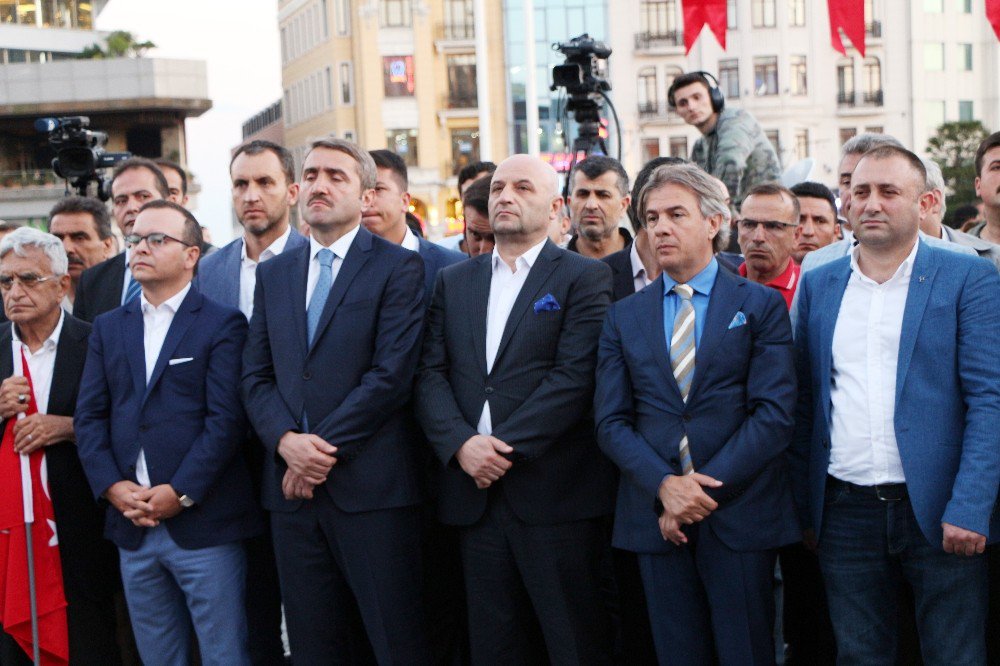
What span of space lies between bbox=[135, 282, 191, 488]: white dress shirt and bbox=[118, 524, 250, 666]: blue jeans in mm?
661

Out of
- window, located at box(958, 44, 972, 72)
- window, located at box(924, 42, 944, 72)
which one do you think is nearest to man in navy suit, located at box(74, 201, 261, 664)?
window, located at box(924, 42, 944, 72)

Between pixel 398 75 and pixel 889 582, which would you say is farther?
pixel 398 75

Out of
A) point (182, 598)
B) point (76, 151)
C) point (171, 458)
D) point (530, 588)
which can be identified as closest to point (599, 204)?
point (530, 588)

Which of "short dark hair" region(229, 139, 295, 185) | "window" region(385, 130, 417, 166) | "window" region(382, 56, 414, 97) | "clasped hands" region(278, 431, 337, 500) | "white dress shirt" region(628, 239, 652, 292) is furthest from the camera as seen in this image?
"window" region(382, 56, 414, 97)

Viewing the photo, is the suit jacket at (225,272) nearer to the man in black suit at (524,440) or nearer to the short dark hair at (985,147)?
the man in black suit at (524,440)

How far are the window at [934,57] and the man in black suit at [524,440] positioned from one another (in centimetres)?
4485

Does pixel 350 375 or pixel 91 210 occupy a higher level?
pixel 91 210

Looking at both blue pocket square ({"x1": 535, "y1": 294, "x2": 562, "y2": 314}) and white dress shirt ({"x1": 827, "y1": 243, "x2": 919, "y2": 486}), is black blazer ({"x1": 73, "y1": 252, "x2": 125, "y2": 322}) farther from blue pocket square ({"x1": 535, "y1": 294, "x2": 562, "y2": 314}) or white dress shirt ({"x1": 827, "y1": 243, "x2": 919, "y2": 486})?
white dress shirt ({"x1": 827, "y1": 243, "x2": 919, "y2": 486})

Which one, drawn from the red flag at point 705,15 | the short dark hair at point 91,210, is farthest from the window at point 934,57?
the short dark hair at point 91,210

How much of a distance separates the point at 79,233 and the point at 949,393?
14.1ft

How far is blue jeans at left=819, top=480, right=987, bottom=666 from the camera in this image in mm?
3543

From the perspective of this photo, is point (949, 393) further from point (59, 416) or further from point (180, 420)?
point (59, 416)

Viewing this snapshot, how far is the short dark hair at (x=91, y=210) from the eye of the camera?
5777 millimetres

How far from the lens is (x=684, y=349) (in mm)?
3824
